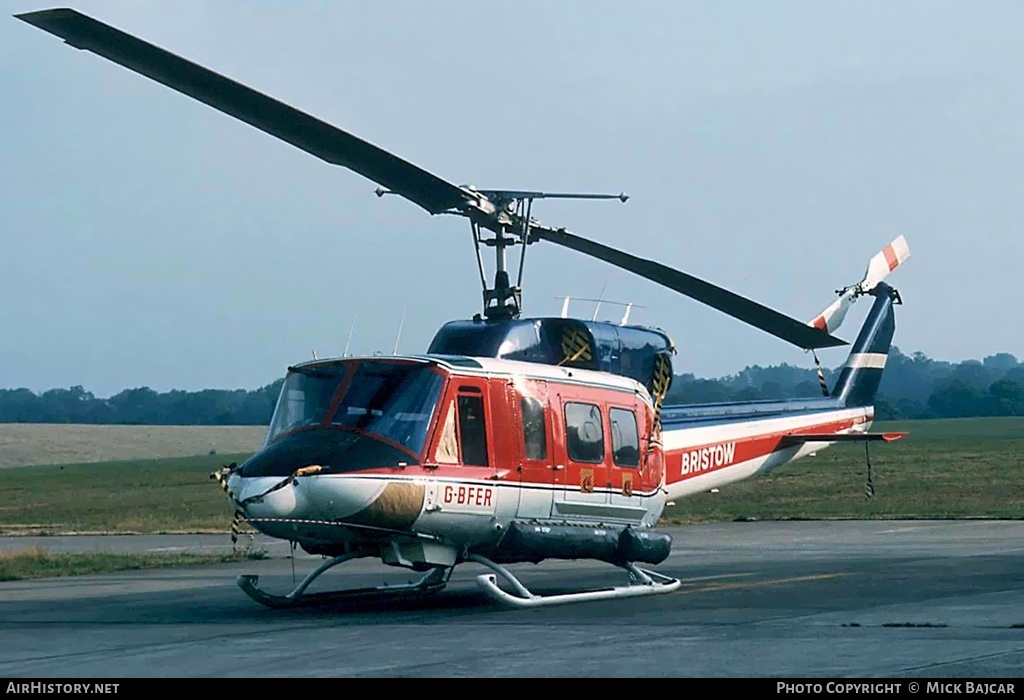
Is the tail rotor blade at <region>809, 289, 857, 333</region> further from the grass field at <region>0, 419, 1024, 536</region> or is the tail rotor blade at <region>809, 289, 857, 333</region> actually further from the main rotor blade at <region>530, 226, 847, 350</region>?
the grass field at <region>0, 419, 1024, 536</region>

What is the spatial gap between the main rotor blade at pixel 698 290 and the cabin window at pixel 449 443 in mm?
2610

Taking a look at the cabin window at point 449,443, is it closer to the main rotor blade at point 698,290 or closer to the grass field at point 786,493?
the main rotor blade at point 698,290

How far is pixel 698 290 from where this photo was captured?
15.1m

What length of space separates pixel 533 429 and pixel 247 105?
449 cm

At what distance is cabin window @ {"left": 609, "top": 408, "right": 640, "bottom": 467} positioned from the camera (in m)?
14.9

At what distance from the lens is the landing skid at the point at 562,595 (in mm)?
12922

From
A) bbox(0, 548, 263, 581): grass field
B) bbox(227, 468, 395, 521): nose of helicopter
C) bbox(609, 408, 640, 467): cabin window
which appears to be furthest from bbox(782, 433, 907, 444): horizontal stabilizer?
bbox(227, 468, 395, 521): nose of helicopter

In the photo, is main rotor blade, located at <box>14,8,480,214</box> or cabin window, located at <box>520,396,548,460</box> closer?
main rotor blade, located at <box>14,8,480,214</box>

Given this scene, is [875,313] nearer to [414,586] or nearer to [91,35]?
[414,586]

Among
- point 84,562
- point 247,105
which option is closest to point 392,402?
point 247,105

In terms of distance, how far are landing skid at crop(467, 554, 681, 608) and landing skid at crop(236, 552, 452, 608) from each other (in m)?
0.94
